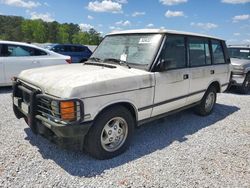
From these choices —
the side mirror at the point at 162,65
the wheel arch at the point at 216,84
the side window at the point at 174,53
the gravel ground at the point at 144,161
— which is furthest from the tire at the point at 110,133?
the wheel arch at the point at 216,84

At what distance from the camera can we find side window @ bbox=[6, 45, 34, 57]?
7.49 metres

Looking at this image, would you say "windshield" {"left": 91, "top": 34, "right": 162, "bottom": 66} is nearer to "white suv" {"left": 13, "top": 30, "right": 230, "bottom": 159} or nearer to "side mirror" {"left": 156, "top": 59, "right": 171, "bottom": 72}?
"white suv" {"left": 13, "top": 30, "right": 230, "bottom": 159}

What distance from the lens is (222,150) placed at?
4.15 meters

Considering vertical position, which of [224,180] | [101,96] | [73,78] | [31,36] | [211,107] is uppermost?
[31,36]

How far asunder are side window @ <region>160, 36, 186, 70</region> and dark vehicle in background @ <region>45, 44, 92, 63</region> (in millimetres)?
10907

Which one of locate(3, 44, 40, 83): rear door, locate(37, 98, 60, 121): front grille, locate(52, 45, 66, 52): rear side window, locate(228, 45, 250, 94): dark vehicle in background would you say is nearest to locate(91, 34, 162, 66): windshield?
locate(37, 98, 60, 121): front grille

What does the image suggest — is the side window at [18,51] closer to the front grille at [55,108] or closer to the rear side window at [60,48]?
the front grille at [55,108]

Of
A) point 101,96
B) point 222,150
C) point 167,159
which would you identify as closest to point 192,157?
point 167,159

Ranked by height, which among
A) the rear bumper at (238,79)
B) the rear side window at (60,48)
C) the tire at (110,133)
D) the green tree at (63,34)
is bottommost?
the tire at (110,133)

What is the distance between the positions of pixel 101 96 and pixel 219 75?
12.2 ft

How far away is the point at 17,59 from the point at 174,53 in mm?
5170

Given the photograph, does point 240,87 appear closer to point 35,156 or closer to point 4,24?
point 35,156

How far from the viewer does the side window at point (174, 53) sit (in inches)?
162

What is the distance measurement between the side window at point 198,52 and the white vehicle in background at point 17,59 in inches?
193
